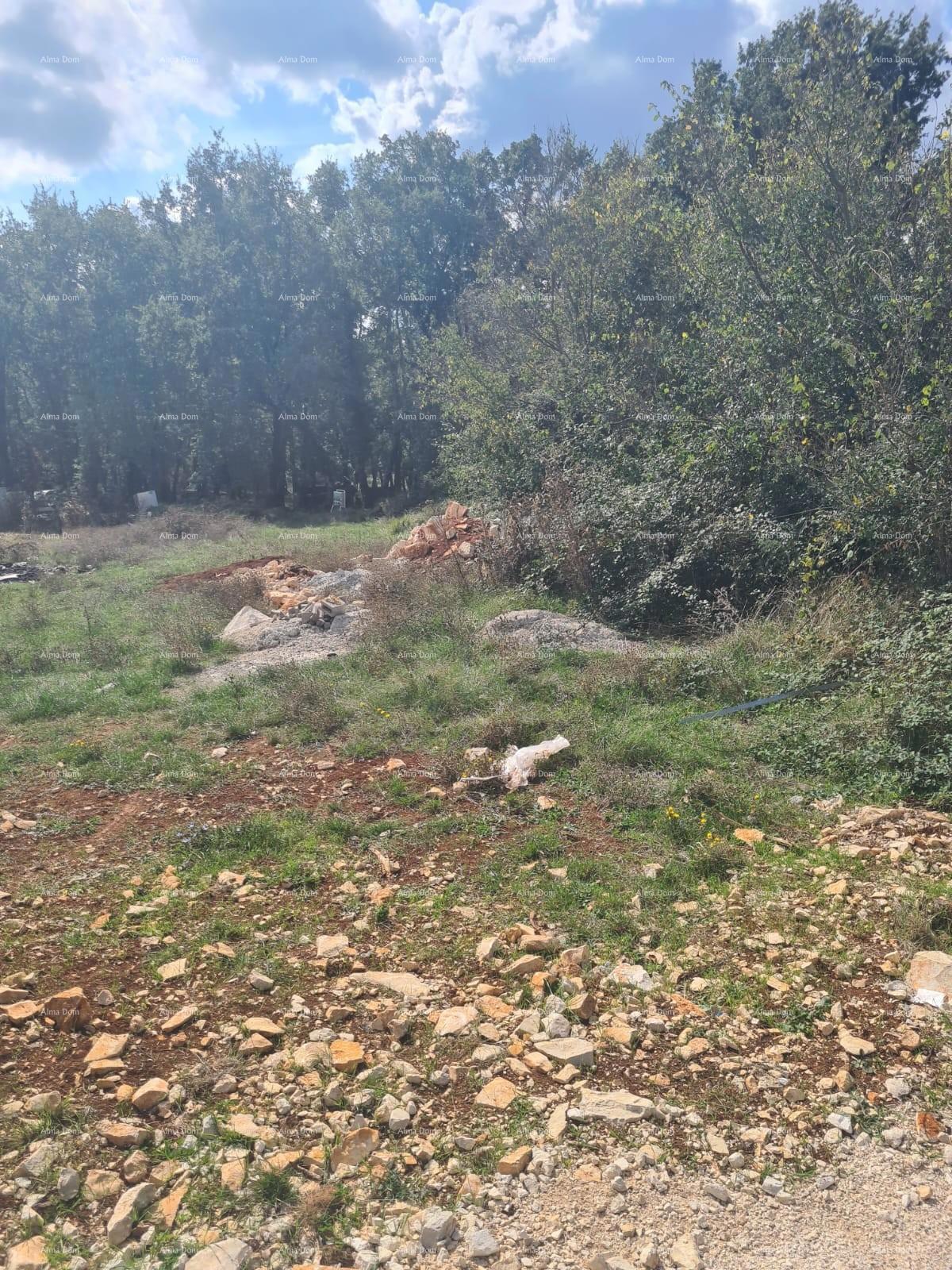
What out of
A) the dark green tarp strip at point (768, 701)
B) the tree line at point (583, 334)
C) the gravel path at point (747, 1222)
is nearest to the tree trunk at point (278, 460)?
the tree line at point (583, 334)

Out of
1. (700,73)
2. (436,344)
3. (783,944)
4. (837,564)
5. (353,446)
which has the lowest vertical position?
(783,944)

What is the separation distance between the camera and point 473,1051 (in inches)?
126

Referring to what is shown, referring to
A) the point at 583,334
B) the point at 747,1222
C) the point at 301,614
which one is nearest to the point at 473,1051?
the point at 747,1222

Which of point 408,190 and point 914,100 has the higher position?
point 408,190

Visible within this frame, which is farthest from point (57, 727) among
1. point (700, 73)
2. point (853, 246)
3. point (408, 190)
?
point (408, 190)

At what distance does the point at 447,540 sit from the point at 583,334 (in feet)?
14.4

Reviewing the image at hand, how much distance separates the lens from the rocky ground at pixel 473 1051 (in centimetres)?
247

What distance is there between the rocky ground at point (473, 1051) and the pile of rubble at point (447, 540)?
26.0 ft

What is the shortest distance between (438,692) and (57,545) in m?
15.3

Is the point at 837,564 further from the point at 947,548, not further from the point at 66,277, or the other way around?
the point at 66,277

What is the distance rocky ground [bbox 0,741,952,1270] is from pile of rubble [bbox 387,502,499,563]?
312 inches

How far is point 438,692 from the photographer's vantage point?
7371mm

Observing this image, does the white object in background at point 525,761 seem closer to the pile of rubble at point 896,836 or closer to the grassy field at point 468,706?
the grassy field at point 468,706

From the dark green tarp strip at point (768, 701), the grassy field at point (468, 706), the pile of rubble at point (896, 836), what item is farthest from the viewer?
the dark green tarp strip at point (768, 701)
